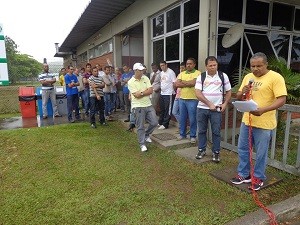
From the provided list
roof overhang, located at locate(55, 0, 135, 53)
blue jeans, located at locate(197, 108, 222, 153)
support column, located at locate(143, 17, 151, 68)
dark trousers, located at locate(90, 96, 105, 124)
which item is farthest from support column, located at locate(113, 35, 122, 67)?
blue jeans, located at locate(197, 108, 222, 153)

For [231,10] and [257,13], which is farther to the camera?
[257,13]

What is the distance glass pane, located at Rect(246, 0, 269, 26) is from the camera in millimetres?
6168

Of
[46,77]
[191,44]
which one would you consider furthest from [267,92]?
[46,77]

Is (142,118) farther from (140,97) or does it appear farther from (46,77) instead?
(46,77)

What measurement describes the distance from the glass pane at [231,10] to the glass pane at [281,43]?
51.8 inches

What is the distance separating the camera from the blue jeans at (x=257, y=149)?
3.21 meters

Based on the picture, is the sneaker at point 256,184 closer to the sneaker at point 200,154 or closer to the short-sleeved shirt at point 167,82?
the sneaker at point 200,154

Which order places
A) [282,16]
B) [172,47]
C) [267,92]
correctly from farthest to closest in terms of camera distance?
[172,47] < [282,16] < [267,92]

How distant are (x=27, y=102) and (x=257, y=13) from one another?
807 centimetres

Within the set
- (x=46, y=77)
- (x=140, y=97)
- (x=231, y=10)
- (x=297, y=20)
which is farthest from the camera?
(x=46, y=77)

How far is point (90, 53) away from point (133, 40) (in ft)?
20.9

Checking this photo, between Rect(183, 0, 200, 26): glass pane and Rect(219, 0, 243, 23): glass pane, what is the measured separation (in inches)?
23.2

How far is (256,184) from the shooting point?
3430 millimetres

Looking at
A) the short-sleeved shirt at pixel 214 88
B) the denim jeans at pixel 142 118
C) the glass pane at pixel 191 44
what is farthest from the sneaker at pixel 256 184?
the glass pane at pixel 191 44
